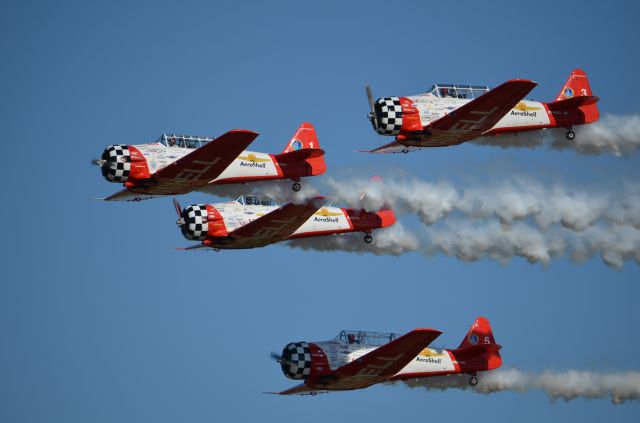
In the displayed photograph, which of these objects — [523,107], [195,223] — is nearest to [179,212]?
[195,223]

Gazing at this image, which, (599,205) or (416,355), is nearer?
(416,355)

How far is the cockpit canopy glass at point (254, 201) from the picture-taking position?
2557 inches

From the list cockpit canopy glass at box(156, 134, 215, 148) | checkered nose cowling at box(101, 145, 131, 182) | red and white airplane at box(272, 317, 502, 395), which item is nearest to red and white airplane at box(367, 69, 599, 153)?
cockpit canopy glass at box(156, 134, 215, 148)

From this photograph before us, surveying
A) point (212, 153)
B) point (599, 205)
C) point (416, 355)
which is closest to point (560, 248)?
point (599, 205)

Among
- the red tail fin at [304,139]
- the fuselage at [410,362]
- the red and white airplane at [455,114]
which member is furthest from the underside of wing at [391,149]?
the fuselage at [410,362]

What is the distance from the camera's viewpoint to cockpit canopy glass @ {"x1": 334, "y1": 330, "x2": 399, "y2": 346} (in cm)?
6362

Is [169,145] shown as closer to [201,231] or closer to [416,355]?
[201,231]

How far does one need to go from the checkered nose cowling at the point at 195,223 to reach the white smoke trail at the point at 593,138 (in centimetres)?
778

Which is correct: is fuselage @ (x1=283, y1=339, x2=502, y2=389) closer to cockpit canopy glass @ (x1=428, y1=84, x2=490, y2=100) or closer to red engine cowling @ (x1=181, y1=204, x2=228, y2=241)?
red engine cowling @ (x1=181, y1=204, x2=228, y2=241)

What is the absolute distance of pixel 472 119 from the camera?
206ft

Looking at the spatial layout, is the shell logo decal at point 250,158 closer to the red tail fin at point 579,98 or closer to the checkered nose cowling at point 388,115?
the checkered nose cowling at point 388,115

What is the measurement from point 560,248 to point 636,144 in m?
3.69

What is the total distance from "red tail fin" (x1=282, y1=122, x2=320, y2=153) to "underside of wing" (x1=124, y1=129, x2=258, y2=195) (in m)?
4.61

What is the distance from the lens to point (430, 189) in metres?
67.6
